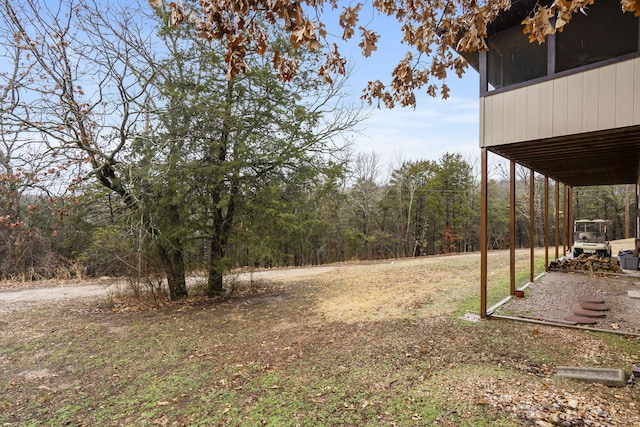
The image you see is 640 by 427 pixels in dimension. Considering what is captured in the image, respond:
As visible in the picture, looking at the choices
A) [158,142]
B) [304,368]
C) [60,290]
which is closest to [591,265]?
[304,368]

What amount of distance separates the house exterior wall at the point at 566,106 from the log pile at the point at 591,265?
20.3 ft

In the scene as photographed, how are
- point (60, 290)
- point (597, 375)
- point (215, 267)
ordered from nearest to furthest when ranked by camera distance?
point (597, 375) → point (215, 267) → point (60, 290)

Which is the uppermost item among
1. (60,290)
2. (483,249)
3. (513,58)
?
(513,58)

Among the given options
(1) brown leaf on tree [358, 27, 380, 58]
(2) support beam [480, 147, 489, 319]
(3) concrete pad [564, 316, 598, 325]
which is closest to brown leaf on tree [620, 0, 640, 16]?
(1) brown leaf on tree [358, 27, 380, 58]

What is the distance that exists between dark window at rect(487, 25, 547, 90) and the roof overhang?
49.8 inches

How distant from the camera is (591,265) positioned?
949 cm

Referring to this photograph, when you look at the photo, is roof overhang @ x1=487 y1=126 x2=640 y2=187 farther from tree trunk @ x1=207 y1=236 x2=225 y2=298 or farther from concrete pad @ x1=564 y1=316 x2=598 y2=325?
tree trunk @ x1=207 y1=236 x2=225 y2=298

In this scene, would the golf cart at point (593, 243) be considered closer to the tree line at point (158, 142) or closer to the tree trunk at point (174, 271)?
the tree line at point (158, 142)

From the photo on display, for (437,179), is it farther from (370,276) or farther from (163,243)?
(163,243)

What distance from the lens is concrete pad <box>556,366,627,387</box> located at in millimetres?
3223

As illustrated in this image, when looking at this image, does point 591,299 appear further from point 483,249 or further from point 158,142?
point 158,142

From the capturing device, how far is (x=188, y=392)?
3.70 m

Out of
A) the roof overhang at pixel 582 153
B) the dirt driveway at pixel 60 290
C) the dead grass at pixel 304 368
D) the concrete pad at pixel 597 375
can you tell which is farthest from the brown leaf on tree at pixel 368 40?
the dirt driveway at pixel 60 290

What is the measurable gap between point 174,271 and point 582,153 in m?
8.60
